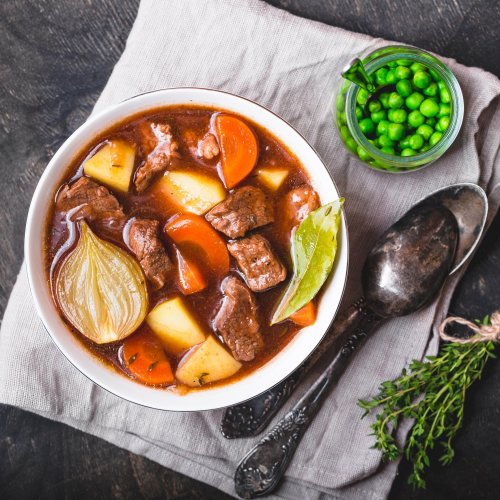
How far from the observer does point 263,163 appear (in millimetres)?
2830

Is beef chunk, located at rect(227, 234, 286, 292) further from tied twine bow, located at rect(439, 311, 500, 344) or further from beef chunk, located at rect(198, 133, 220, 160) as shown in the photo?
tied twine bow, located at rect(439, 311, 500, 344)

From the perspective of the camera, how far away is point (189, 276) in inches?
109

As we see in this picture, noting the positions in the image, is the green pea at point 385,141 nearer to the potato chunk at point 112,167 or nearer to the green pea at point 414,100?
the green pea at point 414,100

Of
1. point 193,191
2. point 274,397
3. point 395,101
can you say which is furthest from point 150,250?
point 395,101

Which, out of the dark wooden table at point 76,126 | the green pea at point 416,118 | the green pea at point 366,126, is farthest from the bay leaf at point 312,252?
the dark wooden table at point 76,126

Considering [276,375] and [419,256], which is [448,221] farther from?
[276,375]

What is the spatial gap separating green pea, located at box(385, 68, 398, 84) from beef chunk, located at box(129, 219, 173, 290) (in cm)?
138

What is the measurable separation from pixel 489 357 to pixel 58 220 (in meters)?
2.45

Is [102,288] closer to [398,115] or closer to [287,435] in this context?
[287,435]

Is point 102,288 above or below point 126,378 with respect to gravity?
above

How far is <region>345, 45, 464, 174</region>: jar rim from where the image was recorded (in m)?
2.87

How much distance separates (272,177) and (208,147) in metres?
0.35

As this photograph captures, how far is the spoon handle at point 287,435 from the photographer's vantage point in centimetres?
308

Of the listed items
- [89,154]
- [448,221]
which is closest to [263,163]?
[89,154]
